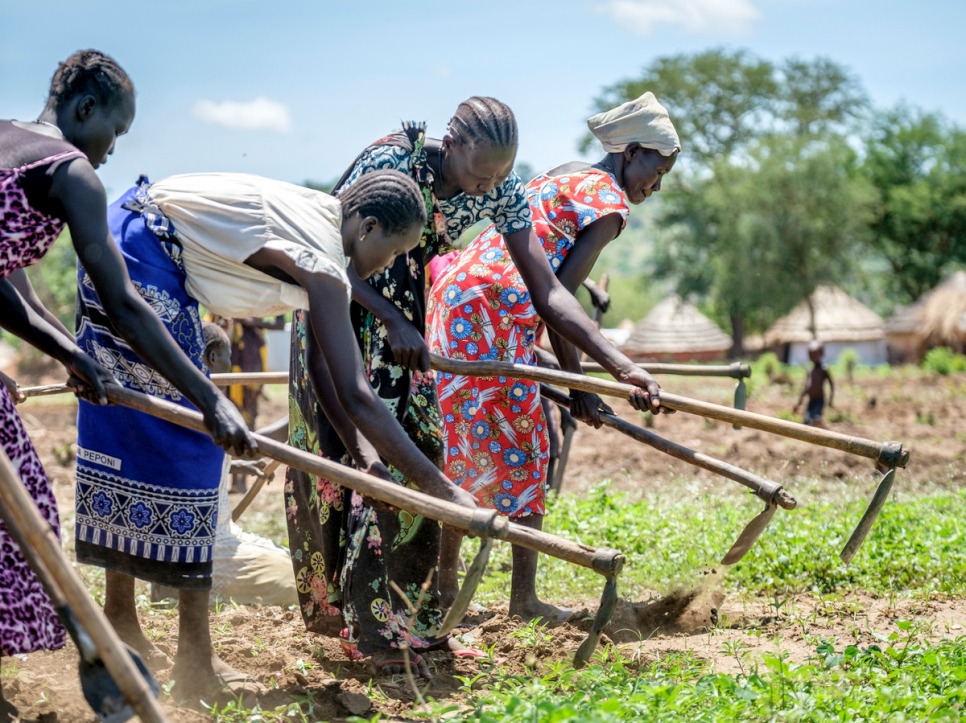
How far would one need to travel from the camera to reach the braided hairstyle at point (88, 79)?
2781 mm

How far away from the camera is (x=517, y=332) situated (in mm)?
4230

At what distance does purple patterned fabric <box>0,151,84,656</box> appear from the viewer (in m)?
2.52

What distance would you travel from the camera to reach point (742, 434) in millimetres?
11805

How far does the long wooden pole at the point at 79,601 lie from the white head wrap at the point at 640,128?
2899mm

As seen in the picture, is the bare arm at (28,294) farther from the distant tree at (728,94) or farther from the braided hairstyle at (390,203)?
the distant tree at (728,94)

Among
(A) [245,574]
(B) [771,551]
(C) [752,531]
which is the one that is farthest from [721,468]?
(A) [245,574]

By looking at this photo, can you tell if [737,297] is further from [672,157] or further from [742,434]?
[672,157]

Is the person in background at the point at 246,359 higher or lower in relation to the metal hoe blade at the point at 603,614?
higher

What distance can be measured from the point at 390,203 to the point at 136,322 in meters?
0.81

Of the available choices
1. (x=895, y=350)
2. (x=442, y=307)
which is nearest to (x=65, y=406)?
(x=442, y=307)

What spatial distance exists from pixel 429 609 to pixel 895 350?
85.7 ft

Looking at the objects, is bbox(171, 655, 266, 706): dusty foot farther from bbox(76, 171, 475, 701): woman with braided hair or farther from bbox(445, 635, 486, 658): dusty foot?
bbox(445, 635, 486, 658): dusty foot

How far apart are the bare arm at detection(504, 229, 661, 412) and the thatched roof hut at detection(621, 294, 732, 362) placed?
24.5m

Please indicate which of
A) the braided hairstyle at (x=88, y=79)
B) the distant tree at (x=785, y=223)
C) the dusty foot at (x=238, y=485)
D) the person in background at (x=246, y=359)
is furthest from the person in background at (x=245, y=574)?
the distant tree at (x=785, y=223)
